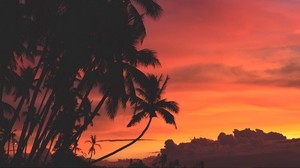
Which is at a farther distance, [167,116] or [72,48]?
[167,116]

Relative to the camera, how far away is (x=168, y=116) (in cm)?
3825

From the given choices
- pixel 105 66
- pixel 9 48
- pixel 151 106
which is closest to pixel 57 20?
pixel 9 48

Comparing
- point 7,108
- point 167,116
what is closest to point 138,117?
point 167,116

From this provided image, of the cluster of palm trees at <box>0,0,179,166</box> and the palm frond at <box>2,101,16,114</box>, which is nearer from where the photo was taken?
the cluster of palm trees at <box>0,0,179,166</box>

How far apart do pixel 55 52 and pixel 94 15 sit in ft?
10.5

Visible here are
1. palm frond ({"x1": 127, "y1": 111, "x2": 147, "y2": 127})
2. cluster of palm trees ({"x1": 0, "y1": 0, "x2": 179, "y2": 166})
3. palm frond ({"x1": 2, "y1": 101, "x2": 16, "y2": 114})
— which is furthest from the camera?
palm frond ({"x1": 127, "y1": 111, "x2": 147, "y2": 127})

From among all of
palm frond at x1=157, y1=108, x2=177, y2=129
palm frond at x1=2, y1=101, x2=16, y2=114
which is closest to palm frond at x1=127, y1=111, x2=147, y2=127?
palm frond at x1=157, y1=108, x2=177, y2=129

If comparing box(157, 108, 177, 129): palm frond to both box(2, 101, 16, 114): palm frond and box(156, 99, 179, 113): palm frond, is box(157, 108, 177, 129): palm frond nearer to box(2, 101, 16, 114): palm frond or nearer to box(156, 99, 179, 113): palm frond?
box(156, 99, 179, 113): palm frond

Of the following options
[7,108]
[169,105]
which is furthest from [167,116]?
[7,108]

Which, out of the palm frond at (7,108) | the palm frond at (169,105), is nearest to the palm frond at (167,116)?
the palm frond at (169,105)

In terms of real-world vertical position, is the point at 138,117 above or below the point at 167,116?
above

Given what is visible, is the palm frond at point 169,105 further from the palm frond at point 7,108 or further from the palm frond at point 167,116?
the palm frond at point 7,108

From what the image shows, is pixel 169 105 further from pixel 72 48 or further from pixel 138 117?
pixel 72 48

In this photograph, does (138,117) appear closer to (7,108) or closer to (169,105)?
(169,105)
